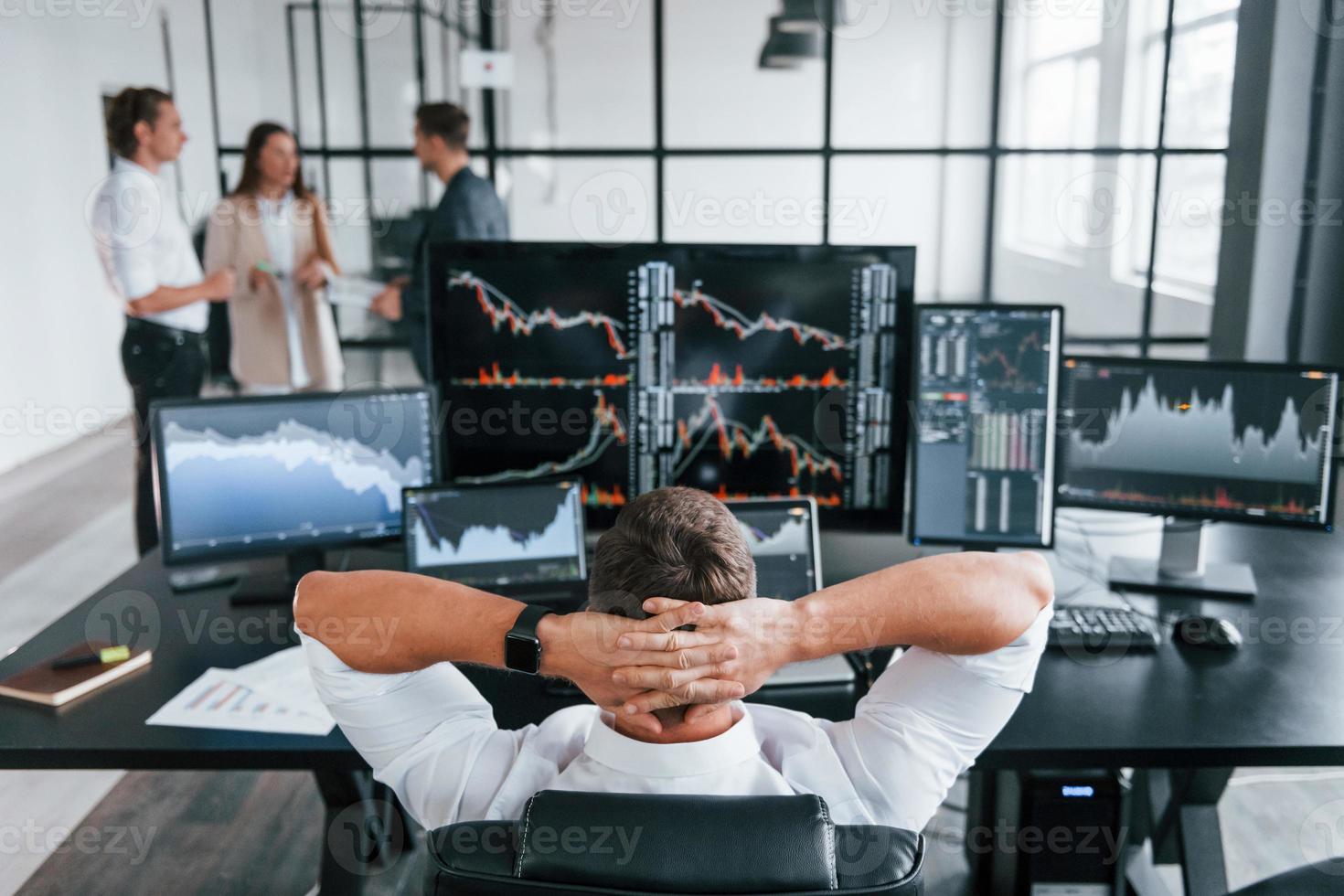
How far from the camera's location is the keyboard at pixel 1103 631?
5.56 ft

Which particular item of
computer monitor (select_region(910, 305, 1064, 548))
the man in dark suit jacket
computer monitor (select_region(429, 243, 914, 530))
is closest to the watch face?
computer monitor (select_region(429, 243, 914, 530))

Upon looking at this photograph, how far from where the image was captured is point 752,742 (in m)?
1.03

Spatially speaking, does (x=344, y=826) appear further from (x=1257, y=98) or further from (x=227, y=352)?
(x=1257, y=98)

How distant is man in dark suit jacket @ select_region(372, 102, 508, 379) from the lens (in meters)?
3.72

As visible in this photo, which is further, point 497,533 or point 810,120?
point 810,120

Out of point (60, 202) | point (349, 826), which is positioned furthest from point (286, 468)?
point (60, 202)

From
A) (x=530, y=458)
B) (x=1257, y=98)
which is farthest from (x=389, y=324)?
(x=1257, y=98)

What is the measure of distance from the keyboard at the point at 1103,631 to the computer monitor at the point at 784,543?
384 mm

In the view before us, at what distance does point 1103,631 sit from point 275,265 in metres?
2.94

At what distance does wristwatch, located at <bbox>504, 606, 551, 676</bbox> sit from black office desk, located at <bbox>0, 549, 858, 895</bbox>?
541mm

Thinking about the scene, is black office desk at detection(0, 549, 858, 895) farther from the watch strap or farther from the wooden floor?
the wooden floor

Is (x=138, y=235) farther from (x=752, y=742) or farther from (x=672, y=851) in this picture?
(x=672, y=851)

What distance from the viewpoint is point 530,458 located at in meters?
2.05

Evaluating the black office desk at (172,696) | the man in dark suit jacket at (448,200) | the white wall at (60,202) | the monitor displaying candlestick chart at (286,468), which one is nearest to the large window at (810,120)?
the man in dark suit jacket at (448,200)
